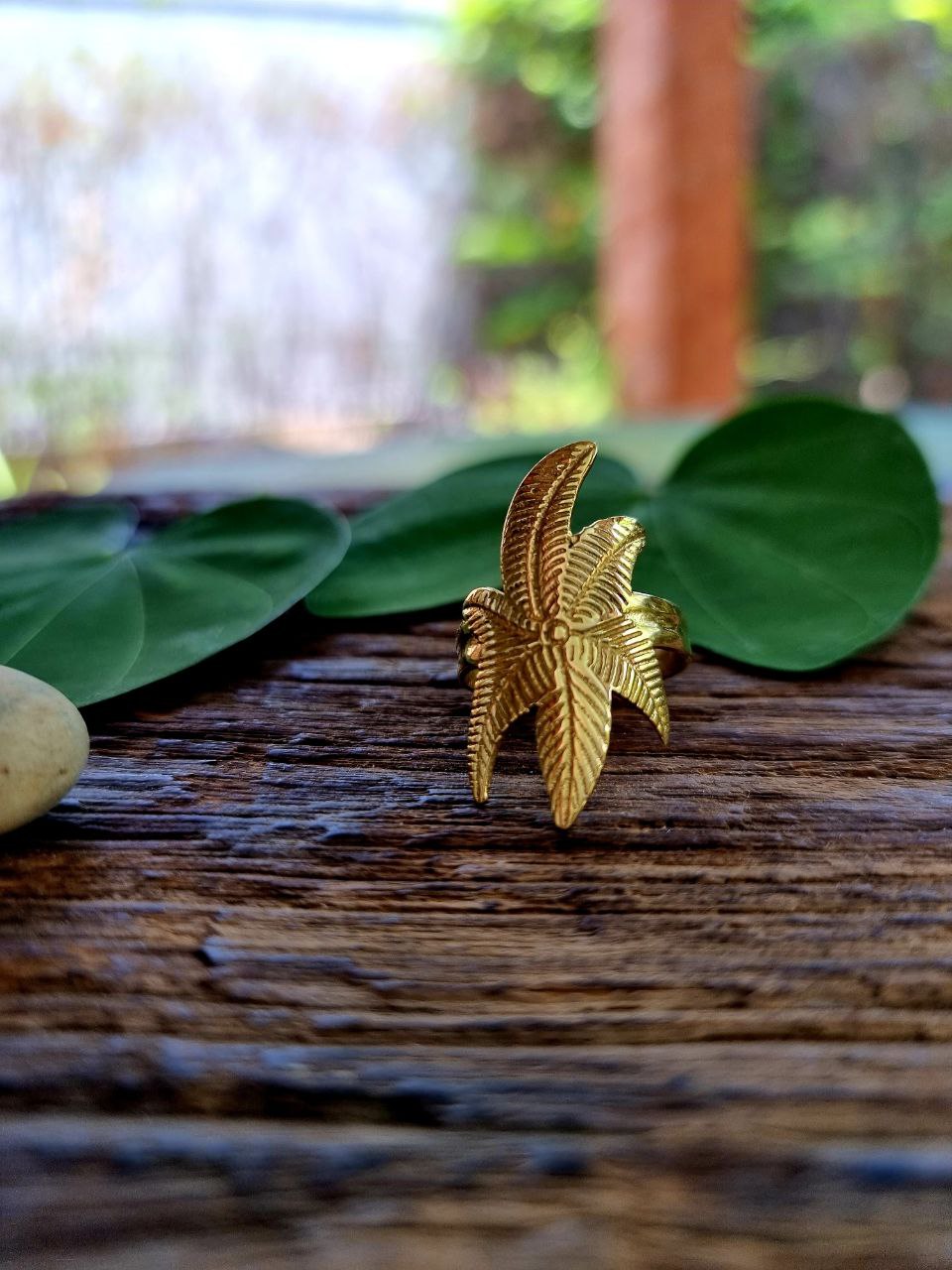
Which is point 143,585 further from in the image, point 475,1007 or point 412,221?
point 412,221

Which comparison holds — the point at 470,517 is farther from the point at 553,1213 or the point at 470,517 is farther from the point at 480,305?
the point at 480,305

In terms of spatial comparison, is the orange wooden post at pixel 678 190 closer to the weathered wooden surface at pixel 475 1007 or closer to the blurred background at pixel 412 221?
the blurred background at pixel 412 221

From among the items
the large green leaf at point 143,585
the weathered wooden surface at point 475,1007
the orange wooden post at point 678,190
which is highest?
the orange wooden post at point 678,190

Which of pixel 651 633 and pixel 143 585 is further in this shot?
pixel 143 585

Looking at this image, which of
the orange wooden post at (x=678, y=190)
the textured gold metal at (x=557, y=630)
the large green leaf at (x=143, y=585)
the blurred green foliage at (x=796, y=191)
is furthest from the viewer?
the blurred green foliage at (x=796, y=191)

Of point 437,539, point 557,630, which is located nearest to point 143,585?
point 437,539

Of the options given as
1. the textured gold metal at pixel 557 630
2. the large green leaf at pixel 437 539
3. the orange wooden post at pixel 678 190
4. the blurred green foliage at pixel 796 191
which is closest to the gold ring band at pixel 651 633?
the textured gold metal at pixel 557 630
